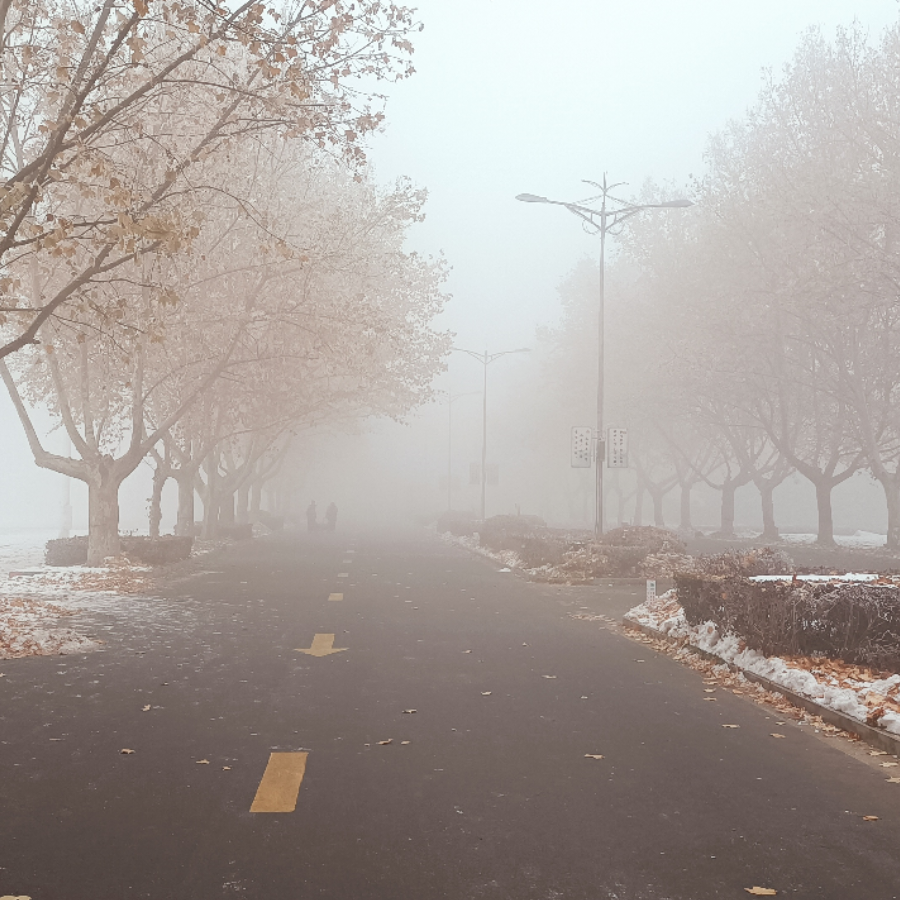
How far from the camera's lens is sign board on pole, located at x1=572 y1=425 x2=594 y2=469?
99.0 ft

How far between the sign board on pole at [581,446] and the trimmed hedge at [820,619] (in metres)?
19.0

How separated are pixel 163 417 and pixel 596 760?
2700cm

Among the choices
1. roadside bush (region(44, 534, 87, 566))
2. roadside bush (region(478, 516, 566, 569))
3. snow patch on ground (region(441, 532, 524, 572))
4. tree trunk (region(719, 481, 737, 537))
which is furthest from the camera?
tree trunk (region(719, 481, 737, 537))

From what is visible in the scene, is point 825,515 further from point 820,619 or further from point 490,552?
point 820,619

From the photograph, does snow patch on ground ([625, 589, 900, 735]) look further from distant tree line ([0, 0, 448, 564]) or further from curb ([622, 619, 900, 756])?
distant tree line ([0, 0, 448, 564])

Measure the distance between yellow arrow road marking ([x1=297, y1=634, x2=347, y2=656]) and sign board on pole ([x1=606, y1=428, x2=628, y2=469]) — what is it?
58.9ft

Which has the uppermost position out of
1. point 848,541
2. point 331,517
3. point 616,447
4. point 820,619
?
point 616,447

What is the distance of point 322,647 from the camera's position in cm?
1226

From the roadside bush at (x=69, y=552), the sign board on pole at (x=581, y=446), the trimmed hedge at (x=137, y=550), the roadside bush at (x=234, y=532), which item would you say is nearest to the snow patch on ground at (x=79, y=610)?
the trimmed hedge at (x=137, y=550)

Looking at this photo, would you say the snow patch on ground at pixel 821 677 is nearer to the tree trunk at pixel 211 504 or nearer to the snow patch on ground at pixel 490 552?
the snow patch on ground at pixel 490 552

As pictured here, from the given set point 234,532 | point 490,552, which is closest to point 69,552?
point 490,552

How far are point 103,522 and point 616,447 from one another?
14450 millimetres

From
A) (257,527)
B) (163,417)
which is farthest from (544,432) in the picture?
(163,417)

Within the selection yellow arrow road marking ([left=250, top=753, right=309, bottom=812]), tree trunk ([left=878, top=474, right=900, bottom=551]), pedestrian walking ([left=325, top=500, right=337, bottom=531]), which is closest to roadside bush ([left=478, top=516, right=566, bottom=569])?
tree trunk ([left=878, top=474, right=900, bottom=551])
